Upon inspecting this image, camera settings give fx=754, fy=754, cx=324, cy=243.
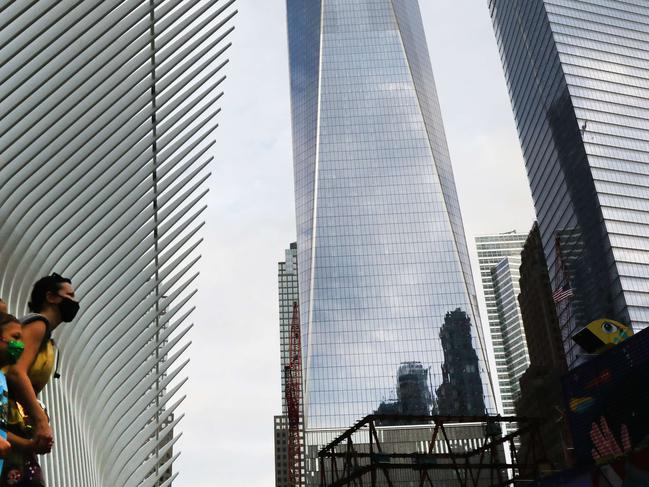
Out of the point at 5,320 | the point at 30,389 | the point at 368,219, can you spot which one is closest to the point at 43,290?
the point at 5,320

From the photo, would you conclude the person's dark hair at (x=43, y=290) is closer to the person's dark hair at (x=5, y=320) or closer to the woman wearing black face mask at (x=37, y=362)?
the woman wearing black face mask at (x=37, y=362)

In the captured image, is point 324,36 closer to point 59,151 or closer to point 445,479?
point 445,479

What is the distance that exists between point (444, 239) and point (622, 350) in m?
123

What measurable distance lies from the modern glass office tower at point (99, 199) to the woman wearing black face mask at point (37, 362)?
592 centimetres

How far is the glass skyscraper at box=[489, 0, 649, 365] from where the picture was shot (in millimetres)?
99938

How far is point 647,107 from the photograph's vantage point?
115 metres

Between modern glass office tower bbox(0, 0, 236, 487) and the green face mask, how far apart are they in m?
6.25

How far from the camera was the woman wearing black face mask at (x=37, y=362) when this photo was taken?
4992 millimetres

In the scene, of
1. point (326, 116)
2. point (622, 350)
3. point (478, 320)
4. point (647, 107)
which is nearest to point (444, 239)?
point (478, 320)

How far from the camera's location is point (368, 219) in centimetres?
14562

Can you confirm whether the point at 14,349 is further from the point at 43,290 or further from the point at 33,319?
the point at 43,290

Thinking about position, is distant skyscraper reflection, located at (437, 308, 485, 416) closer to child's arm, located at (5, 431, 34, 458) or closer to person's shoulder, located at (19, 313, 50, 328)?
person's shoulder, located at (19, 313, 50, 328)

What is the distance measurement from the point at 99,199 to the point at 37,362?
342 inches

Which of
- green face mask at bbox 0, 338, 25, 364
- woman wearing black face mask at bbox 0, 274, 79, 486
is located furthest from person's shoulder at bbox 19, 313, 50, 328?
green face mask at bbox 0, 338, 25, 364
